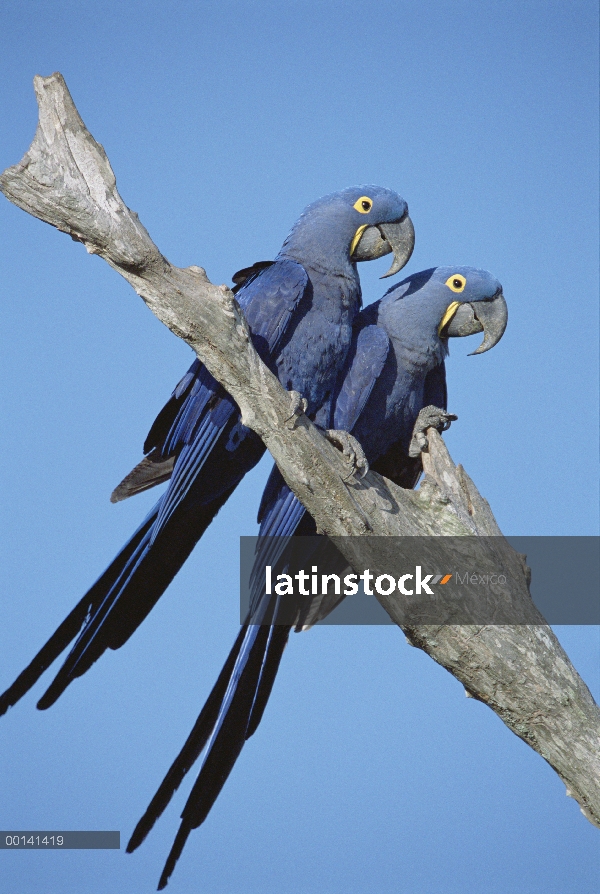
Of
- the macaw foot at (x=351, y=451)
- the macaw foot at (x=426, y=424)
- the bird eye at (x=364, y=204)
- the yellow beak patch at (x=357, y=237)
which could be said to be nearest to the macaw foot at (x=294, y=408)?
the macaw foot at (x=351, y=451)

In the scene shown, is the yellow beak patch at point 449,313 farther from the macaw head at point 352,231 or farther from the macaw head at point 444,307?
the macaw head at point 352,231

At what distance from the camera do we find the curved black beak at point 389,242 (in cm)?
360

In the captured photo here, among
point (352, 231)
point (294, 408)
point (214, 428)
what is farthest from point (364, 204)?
point (294, 408)

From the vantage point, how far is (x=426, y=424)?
11.3 feet

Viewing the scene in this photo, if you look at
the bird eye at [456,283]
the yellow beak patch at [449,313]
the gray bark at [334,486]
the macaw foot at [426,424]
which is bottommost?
the gray bark at [334,486]

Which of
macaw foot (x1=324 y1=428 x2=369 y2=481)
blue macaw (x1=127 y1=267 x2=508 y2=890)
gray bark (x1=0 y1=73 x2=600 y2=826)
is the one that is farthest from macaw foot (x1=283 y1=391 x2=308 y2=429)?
blue macaw (x1=127 y1=267 x2=508 y2=890)

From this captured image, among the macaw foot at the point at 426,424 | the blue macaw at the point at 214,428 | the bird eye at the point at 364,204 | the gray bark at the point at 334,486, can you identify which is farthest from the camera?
the bird eye at the point at 364,204

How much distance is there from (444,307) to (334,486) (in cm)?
117

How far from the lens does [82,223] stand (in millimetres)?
2434

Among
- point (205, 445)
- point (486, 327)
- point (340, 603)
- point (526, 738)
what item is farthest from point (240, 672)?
point (486, 327)

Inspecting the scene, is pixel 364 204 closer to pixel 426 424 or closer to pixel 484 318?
pixel 484 318

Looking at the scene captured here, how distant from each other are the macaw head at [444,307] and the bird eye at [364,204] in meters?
0.34

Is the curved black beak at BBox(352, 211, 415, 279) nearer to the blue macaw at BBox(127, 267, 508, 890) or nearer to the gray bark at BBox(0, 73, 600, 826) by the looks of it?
the blue macaw at BBox(127, 267, 508, 890)

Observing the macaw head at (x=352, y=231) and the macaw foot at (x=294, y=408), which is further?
the macaw head at (x=352, y=231)
